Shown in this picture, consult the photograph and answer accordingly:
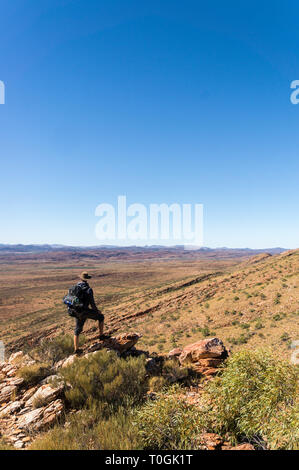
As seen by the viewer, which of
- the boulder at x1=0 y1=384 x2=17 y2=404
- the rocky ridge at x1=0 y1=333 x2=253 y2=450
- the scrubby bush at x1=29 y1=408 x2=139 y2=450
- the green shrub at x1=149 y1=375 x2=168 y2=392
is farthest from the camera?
the green shrub at x1=149 y1=375 x2=168 y2=392

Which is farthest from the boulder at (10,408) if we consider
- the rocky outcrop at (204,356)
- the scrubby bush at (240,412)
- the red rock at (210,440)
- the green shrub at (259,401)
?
the rocky outcrop at (204,356)

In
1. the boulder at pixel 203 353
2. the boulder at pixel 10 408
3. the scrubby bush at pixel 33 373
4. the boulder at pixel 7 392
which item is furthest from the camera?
the boulder at pixel 203 353

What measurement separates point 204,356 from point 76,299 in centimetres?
526

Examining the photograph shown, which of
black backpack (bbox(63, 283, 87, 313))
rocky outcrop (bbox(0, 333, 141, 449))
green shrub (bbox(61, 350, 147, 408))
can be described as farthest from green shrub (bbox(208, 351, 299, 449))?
black backpack (bbox(63, 283, 87, 313))

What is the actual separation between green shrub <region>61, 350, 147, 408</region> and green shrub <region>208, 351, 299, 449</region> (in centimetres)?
203

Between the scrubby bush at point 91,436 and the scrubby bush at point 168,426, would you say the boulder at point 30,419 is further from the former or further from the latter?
the scrubby bush at point 168,426

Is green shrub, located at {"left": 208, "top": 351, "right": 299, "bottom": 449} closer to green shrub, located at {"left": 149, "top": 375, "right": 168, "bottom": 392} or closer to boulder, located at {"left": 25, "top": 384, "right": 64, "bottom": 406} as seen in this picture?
green shrub, located at {"left": 149, "top": 375, "right": 168, "bottom": 392}

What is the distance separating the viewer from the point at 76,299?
7.41 m

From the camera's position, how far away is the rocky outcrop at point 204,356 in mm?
8211

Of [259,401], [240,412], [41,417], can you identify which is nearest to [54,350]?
[41,417]

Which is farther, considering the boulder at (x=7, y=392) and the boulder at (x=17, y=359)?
the boulder at (x=17, y=359)

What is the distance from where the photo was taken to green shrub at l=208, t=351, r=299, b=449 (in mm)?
4316

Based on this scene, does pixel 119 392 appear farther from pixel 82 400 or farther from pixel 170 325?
pixel 170 325

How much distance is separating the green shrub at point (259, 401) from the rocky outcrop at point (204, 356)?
2568 mm
